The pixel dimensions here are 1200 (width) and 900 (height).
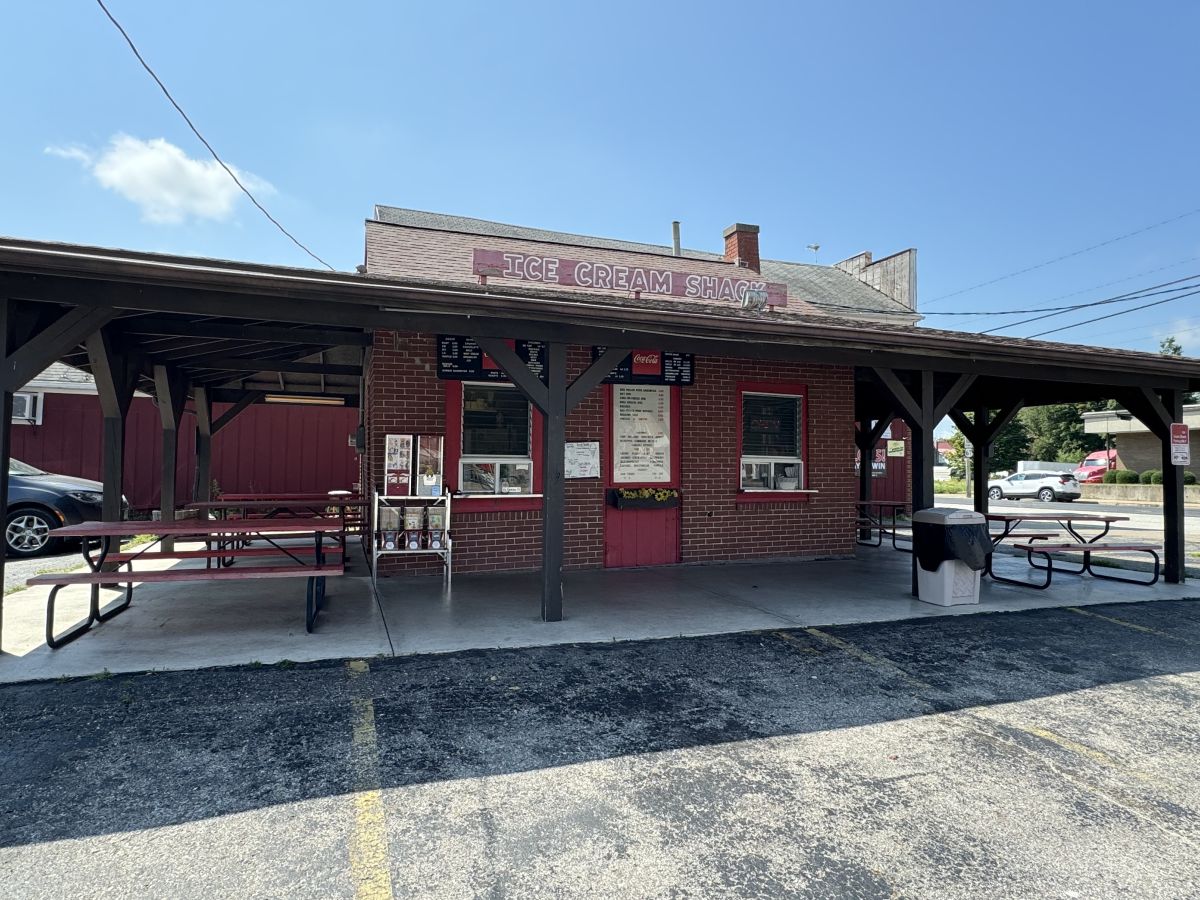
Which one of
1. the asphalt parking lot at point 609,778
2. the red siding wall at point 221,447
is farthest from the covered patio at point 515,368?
the red siding wall at point 221,447

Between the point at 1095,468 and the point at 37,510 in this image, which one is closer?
the point at 37,510

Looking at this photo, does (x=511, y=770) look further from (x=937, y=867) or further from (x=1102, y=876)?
(x=1102, y=876)

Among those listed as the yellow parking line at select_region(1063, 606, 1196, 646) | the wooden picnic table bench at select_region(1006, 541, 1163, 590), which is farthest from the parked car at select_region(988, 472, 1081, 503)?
the yellow parking line at select_region(1063, 606, 1196, 646)

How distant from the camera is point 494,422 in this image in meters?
8.09

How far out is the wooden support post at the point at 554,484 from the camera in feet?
19.1

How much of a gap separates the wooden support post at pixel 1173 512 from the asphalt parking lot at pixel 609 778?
3996 millimetres

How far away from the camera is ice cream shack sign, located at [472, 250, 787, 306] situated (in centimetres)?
974

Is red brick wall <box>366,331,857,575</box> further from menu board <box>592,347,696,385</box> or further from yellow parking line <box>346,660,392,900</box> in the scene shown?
yellow parking line <box>346,660,392,900</box>

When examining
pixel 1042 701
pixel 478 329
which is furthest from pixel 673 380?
pixel 1042 701

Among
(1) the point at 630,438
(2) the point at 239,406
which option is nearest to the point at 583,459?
(1) the point at 630,438

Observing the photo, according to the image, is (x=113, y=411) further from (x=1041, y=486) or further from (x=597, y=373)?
(x=1041, y=486)

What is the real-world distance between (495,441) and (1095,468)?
34193mm

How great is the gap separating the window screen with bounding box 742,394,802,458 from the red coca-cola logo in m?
1.39

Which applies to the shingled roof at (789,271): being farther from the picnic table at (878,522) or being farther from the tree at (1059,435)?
the tree at (1059,435)
